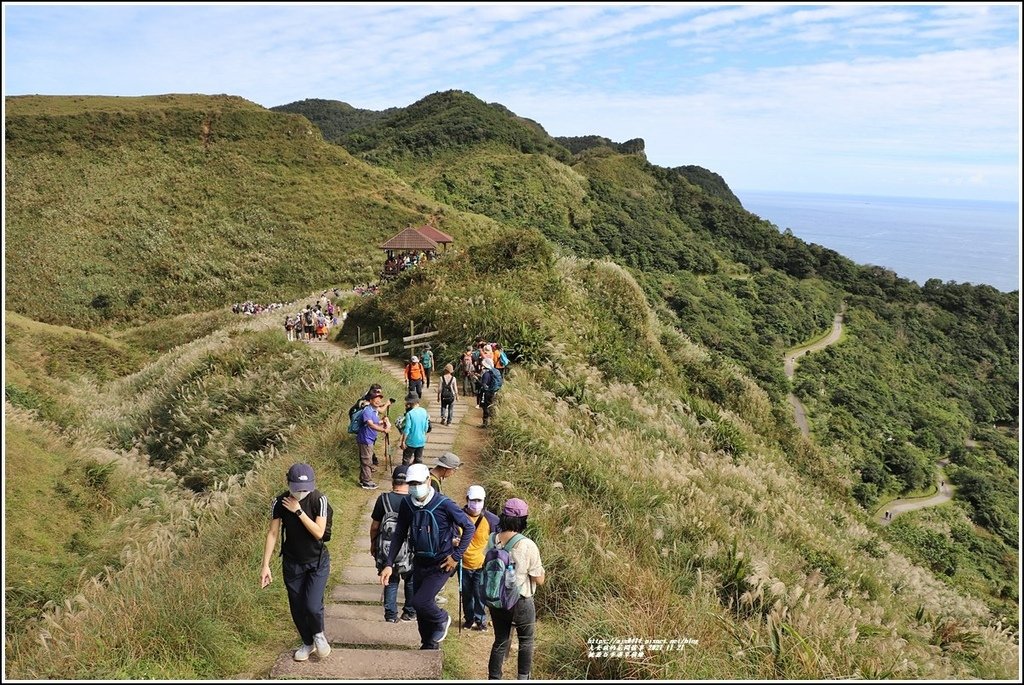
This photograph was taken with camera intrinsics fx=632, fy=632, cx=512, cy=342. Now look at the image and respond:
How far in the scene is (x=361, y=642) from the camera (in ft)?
18.4

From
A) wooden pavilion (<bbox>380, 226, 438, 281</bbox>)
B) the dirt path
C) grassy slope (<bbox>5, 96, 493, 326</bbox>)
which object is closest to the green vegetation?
grassy slope (<bbox>5, 96, 493, 326</bbox>)

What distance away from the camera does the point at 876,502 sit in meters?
39.8

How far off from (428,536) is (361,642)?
1404 millimetres

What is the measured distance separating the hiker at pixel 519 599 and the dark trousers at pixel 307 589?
137 cm

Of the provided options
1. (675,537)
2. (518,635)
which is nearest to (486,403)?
(675,537)

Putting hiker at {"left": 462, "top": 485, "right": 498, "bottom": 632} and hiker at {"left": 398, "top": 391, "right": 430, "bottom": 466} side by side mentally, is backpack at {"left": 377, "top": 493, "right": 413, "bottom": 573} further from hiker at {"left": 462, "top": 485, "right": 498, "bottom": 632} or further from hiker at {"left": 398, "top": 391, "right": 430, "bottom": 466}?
hiker at {"left": 398, "top": 391, "right": 430, "bottom": 466}

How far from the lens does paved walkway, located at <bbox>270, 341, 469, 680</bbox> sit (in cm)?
506

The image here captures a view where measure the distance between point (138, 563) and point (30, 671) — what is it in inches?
90.4

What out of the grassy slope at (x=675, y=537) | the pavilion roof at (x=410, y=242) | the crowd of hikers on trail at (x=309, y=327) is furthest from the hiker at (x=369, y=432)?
the pavilion roof at (x=410, y=242)

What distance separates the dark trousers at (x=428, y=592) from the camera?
5133 mm

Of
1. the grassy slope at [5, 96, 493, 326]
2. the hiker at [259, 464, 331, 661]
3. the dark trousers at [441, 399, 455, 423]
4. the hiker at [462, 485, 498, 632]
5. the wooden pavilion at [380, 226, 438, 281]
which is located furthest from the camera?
the grassy slope at [5, 96, 493, 326]

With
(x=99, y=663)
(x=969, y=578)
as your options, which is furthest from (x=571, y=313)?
(x=969, y=578)

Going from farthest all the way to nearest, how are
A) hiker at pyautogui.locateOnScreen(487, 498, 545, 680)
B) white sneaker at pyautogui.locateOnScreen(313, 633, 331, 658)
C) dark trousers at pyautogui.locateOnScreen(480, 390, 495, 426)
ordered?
1. dark trousers at pyautogui.locateOnScreen(480, 390, 495, 426)
2. white sneaker at pyautogui.locateOnScreen(313, 633, 331, 658)
3. hiker at pyautogui.locateOnScreen(487, 498, 545, 680)

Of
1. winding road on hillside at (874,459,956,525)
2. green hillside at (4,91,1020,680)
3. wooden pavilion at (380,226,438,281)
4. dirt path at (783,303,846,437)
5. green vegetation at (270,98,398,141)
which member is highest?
green vegetation at (270,98,398,141)
